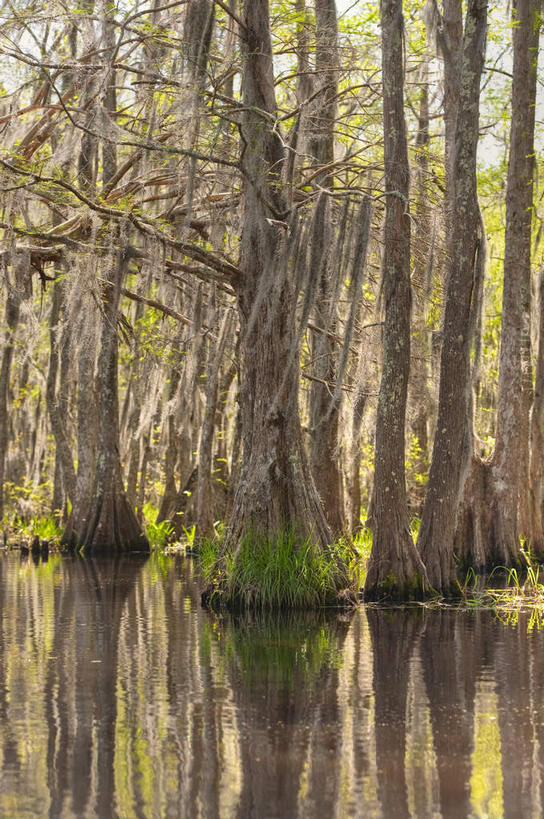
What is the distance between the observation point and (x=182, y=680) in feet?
26.9

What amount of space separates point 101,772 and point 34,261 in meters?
9.96

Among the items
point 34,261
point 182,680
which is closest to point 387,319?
point 34,261

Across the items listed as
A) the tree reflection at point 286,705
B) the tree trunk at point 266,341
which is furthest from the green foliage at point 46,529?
the tree reflection at point 286,705

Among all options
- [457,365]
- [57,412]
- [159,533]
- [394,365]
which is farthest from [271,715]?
[57,412]

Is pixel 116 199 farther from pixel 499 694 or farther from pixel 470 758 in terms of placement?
pixel 470 758

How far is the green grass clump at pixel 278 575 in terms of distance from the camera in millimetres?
11969

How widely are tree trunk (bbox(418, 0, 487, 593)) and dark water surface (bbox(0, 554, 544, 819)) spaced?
3.83 ft

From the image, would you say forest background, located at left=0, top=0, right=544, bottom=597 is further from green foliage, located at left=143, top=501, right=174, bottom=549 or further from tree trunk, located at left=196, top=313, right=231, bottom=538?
green foliage, located at left=143, top=501, right=174, bottom=549

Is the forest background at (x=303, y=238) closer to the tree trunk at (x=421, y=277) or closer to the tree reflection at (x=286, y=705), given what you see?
the tree trunk at (x=421, y=277)

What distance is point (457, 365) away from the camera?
13133mm

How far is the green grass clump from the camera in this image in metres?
12.0

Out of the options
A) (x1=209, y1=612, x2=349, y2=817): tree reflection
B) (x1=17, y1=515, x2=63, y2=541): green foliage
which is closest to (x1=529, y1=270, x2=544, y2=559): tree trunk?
(x1=209, y1=612, x2=349, y2=817): tree reflection

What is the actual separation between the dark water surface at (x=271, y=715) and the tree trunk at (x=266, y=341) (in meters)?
1.27

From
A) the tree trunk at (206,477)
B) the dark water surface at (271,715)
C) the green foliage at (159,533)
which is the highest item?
the tree trunk at (206,477)
